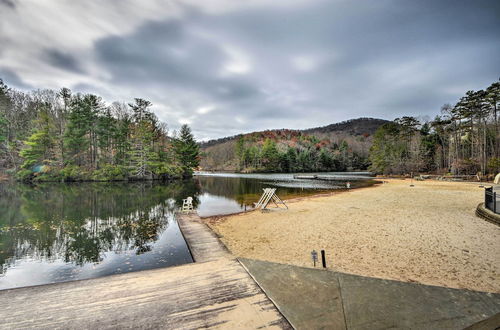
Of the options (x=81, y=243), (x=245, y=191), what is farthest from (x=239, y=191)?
(x=81, y=243)

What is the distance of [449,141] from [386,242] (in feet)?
167

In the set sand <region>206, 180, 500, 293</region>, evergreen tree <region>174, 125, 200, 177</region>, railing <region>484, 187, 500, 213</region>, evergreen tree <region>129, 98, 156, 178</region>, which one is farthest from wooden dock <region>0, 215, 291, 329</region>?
evergreen tree <region>174, 125, 200, 177</region>

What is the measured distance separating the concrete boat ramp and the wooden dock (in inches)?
0.6

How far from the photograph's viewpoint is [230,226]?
33.1 ft

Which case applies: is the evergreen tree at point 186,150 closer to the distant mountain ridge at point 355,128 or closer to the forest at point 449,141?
the forest at point 449,141

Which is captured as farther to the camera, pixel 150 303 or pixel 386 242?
pixel 386 242

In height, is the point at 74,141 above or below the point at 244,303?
above

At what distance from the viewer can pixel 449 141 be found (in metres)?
43.0

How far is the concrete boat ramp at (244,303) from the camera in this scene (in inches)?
117

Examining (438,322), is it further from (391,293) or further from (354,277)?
(354,277)

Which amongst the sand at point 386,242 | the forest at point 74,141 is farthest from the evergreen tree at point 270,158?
the sand at point 386,242

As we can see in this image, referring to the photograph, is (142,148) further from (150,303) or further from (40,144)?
(150,303)

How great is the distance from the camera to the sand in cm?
500

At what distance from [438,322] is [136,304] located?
445 centimetres
